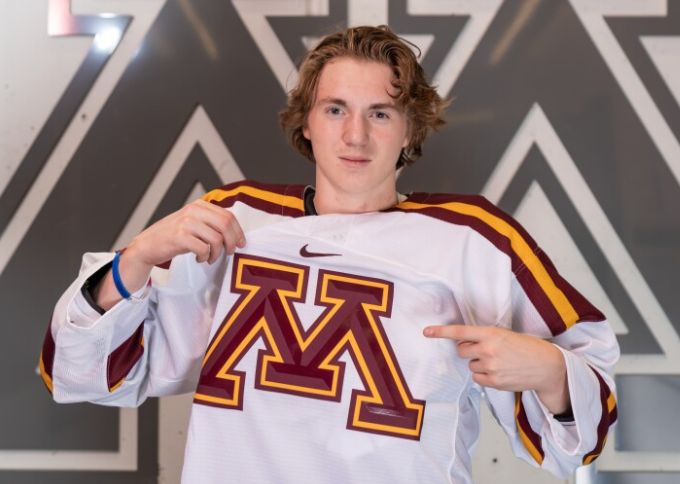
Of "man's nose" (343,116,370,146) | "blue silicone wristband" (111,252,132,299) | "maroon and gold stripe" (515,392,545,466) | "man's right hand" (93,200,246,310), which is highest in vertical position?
"man's nose" (343,116,370,146)

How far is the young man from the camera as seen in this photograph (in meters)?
1.00

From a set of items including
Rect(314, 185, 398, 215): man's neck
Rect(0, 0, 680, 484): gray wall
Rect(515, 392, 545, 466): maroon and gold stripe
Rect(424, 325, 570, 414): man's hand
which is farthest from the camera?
Rect(0, 0, 680, 484): gray wall

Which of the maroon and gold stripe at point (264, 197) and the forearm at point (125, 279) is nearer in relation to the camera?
the forearm at point (125, 279)

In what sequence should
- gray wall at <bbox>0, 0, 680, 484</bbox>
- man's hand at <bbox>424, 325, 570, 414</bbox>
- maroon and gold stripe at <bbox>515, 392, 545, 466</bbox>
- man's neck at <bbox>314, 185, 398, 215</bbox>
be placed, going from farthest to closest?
gray wall at <bbox>0, 0, 680, 484</bbox>, man's neck at <bbox>314, 185, 398, 215</bbox>, maroon and gold stripe at <bbox>515, 392, 545, 466</bbox>, man's hand at <bbox>424, 325, 570, 414</bbox>

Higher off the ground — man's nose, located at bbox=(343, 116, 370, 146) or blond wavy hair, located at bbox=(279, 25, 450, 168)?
blond wavy hair, located at bbox=(279, 25, 450, 168)

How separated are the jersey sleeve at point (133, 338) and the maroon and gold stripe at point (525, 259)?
1.17 feet

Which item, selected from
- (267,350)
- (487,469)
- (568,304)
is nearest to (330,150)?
(267,350)

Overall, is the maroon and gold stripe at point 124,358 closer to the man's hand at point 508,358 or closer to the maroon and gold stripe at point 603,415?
the man's hand at point 508,358

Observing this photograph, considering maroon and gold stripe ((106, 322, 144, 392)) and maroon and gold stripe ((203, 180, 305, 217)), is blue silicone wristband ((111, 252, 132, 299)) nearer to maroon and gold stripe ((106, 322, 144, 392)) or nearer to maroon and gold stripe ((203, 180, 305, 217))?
maroon and gold stripe ((106, 322, 144, 392))

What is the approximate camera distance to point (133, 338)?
1.09 metres

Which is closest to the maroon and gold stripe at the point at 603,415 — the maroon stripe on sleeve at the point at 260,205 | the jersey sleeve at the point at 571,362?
the jersey sleeve at the point at 571,362

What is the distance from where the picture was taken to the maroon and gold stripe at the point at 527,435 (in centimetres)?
104

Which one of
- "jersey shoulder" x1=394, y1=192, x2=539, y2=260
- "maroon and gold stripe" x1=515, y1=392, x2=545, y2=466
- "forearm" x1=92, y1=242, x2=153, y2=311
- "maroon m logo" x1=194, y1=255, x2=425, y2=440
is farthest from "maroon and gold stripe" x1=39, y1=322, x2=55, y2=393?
"maroon and gold stripe" x1=515, y1=392, x2=545, y2=466

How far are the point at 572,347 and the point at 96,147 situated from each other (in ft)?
3.76
